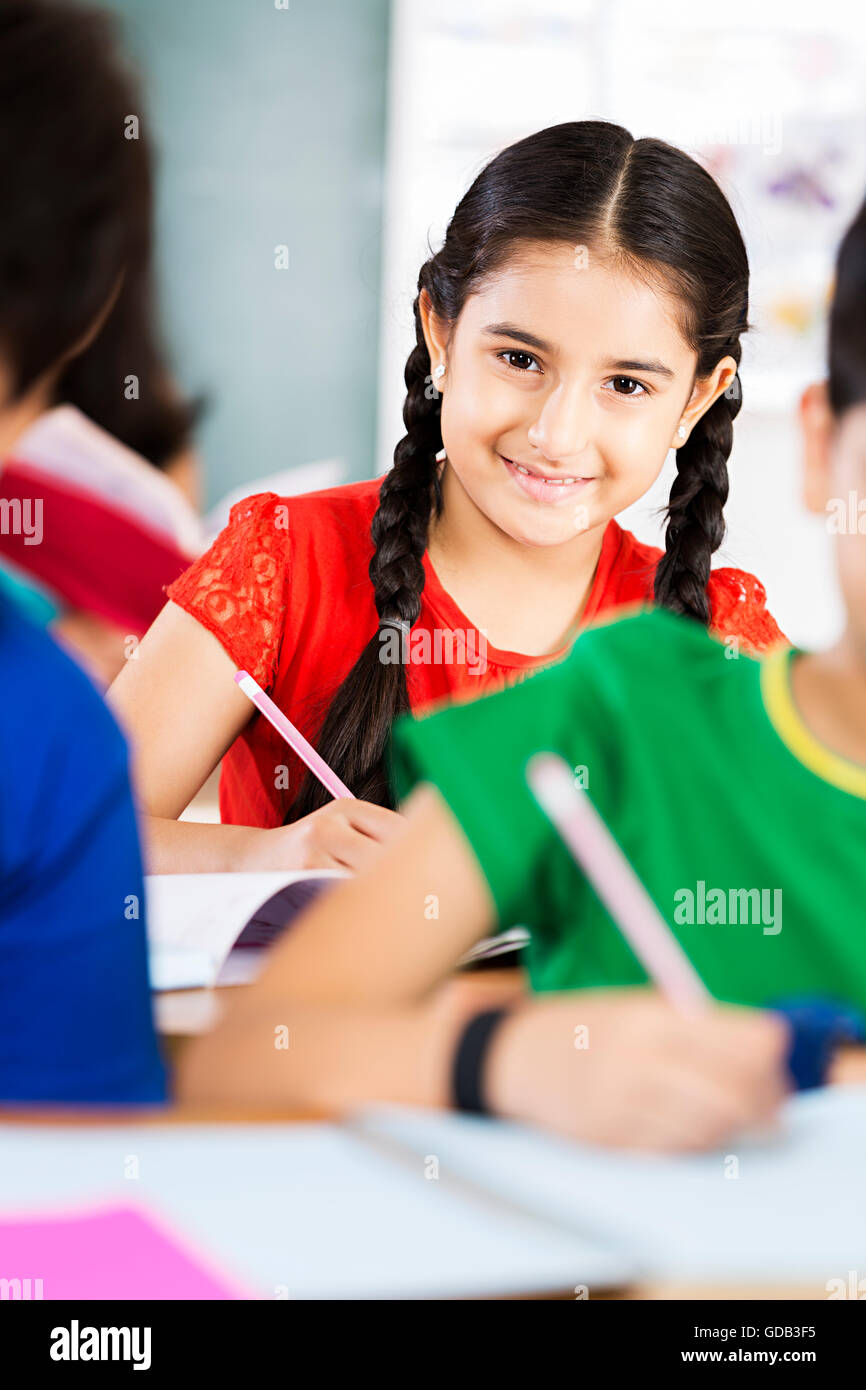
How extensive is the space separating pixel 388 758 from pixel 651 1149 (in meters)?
0.85

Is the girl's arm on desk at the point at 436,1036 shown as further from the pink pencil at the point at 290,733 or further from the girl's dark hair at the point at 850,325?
the pink pencil at the point at 290,733

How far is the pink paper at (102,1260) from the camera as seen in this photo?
38cm

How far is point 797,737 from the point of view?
26.7 inches

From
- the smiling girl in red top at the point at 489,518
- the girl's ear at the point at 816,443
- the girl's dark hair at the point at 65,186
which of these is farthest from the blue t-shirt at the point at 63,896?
the smiling girl in red top at the point at 489,518

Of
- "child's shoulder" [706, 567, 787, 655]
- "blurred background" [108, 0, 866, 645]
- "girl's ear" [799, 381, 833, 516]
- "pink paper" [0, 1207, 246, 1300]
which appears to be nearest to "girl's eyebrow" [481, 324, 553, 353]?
"child's shoulder" [706, 567, 787, 655]

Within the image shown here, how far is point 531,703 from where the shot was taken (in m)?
0.68

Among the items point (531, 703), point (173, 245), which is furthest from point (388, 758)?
point (173, 245)

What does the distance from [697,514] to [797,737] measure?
80 cm

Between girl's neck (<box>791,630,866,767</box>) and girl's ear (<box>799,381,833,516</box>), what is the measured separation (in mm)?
64

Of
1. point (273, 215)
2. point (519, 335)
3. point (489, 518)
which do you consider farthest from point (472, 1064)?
point (273, 215)

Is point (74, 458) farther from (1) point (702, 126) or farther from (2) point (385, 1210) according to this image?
(2) point (385, 1210)

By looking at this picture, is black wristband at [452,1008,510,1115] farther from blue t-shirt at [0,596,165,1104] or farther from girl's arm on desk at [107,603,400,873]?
girl's arm on desk at [107,603,400,873]

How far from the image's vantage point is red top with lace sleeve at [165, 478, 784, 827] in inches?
54.0
